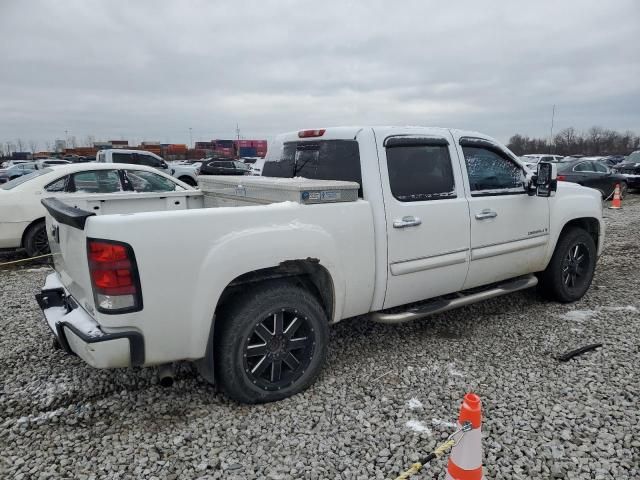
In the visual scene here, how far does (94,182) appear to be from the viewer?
23.5ft

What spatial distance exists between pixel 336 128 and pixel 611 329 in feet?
10.7

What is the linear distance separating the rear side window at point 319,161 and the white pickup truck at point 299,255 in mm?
13

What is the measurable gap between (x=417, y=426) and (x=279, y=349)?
3.37 ft

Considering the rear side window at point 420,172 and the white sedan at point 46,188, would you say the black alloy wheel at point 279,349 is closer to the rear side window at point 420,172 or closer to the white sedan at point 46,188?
the rear side window at point 420,172

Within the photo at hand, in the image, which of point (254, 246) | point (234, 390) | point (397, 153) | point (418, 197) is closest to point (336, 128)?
point (397, 153)

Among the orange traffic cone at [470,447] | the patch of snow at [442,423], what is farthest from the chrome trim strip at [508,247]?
the orange traffic cone at [470,447]

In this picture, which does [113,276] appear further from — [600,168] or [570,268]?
[600,168]

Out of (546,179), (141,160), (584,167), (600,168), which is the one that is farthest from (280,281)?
(600,168)

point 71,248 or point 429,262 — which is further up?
point 71,248

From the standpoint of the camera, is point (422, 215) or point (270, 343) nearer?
point (270, 343)

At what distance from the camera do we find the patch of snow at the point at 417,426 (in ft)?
9.38

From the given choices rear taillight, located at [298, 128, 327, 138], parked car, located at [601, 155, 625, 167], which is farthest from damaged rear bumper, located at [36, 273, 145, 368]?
parked car, located at [601, 155, 625, 167]

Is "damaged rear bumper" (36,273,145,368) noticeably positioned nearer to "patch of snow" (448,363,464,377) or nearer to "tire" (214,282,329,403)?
"tire" (214,282,329,403)

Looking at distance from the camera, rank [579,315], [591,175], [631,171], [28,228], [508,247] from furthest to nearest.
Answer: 1. [631,171]
2. [591,175]
3. [28,228]
4. [579,315]
5. [508,247]
